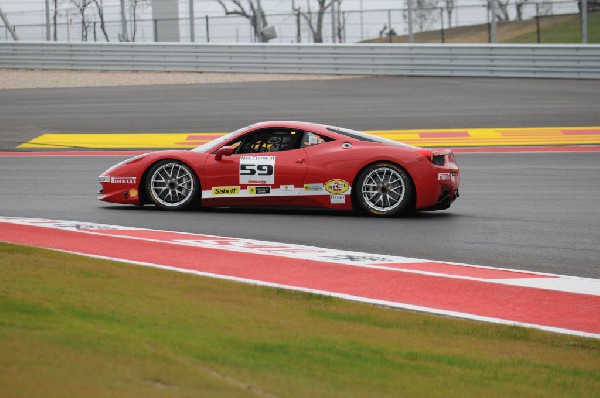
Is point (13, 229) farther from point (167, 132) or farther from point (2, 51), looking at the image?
point (2, 51)

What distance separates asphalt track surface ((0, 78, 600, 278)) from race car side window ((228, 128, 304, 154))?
2.69ft

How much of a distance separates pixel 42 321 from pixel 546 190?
10.9 meters

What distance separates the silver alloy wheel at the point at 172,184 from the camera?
1395cm

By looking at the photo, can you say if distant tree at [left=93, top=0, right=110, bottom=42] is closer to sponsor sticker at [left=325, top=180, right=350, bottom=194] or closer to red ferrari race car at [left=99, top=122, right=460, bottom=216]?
red ferrari race car at [left=99, top=122, right=460, bottom=216]

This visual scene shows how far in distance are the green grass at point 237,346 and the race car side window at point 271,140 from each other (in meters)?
4.89

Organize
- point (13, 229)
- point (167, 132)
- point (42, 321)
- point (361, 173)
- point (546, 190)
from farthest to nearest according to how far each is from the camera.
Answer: point (167, 132) → point (546, 190) → point (361, 173) → point (13, 229) → point (42, 321)

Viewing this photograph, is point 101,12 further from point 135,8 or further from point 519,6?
point 519,6

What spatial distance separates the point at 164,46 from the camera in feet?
113

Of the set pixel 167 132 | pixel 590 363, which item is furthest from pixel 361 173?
pixel 167 132

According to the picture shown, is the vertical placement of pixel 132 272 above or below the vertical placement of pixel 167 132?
below

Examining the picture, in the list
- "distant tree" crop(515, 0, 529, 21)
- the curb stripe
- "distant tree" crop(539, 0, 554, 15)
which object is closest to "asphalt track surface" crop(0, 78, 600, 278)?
the curb stripe

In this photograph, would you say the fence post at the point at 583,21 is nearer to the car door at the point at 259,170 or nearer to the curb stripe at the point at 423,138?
the curb stripe at the point at 423,138

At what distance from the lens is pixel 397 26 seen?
112 ft

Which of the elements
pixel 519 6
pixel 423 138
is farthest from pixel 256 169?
pixel 519 6
